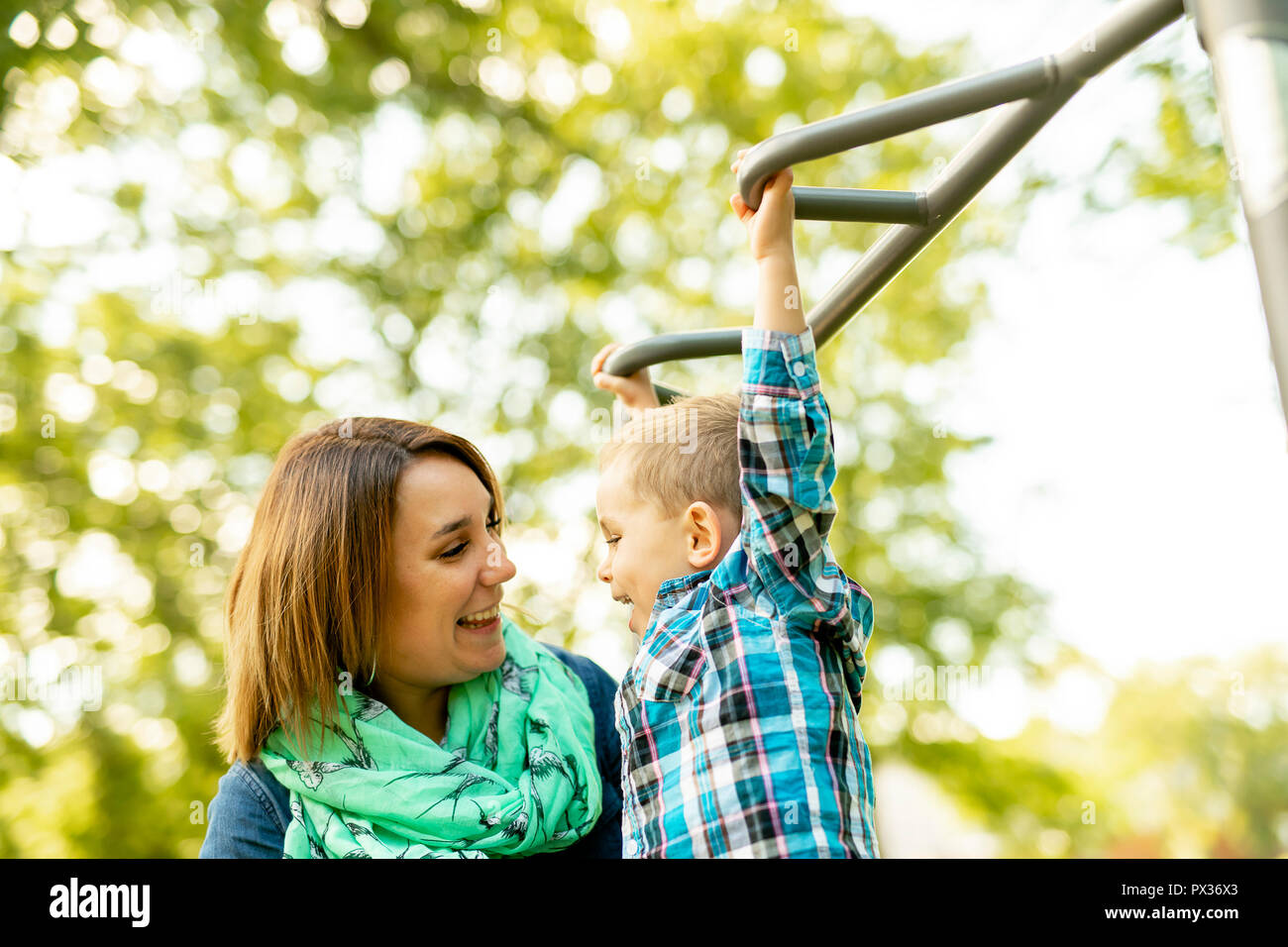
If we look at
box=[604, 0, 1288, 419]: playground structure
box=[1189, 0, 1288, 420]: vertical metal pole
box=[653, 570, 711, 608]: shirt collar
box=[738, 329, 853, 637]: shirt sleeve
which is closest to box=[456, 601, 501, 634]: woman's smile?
box=[653, 570, 711, 608]: shirt collar

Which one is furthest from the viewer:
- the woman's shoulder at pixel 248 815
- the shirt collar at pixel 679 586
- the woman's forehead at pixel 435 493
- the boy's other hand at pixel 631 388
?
the boy's other hand at pixel 631 388

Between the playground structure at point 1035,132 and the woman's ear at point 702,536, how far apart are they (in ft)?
1.12

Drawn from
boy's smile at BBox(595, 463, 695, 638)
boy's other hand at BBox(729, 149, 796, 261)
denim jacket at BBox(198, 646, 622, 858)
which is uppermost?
boy's other hand at BBox(729, 149, 796, 261)

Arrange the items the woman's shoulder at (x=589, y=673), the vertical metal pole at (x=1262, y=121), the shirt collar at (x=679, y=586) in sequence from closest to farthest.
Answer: the vertical metal pole at (x=1262, y=121), the shirt collar at (x=679, y=586), the woman's shoulder at (x=589, y=673)

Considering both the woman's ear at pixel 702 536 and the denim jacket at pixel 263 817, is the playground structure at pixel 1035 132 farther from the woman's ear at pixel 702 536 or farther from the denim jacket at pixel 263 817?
the denim jacket at pixel 263 817

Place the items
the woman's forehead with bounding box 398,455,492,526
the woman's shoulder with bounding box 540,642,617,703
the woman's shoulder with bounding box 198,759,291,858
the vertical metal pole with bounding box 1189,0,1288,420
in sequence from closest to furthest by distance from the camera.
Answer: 1. the vertical metal pole with bounding box 1189,0,1288,420
2. the woman's shoulder with bounding box 198,759,291,858
3. the woman's forehead with bounding box 398,455,492,526
4. the woman's shoulder with bounding box 540,642,617,703

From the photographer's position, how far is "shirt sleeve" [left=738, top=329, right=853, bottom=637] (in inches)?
46.5

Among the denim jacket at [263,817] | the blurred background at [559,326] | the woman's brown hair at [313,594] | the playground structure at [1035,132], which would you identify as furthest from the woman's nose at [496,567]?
the blurred background at [559,326]

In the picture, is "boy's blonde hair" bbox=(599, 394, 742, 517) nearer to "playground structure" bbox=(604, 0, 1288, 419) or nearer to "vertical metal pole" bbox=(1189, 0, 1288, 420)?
"playground structure" bbox=(604, 0, 1288, 419)

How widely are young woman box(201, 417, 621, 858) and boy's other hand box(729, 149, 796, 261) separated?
0.65 m

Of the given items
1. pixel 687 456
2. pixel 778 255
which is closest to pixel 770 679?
pixel 687 456

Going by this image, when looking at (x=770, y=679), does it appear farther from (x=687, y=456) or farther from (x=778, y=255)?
(x=778, y=255)

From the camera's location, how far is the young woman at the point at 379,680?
148 cm
